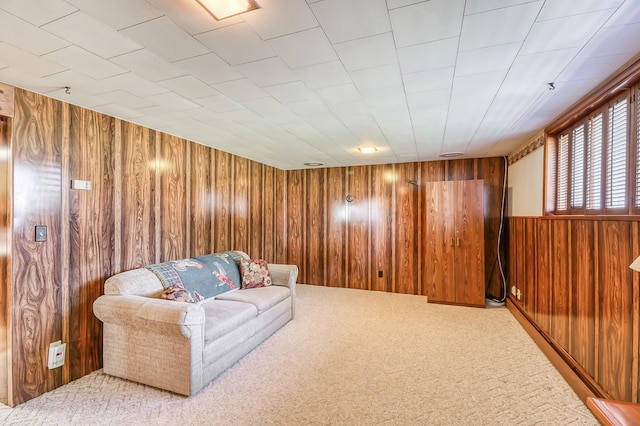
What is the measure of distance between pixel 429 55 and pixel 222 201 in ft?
11.4

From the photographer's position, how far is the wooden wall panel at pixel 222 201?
4.25m

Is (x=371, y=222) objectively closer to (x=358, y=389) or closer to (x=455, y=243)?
(x=455, y=243)

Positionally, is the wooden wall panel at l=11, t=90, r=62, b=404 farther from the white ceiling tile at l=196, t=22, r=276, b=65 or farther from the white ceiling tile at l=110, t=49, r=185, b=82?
the white ceiling tile at l=196, t=22, r=276, b=65

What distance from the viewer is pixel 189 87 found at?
86.4 inches

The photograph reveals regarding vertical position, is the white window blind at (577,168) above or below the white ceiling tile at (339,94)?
below

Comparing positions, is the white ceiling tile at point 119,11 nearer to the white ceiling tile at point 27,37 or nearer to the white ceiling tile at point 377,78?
the white ceiling tile at point 27,37

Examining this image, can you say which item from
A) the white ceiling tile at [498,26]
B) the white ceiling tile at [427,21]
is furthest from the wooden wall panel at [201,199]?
the white ceiling tile at [498,26]

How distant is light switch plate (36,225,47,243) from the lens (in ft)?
7.55

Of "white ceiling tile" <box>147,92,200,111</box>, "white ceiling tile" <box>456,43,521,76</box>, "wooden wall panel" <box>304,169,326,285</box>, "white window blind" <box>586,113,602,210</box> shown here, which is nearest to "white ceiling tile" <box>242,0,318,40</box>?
"white ceiling tile" <box>456,43,521,76</box>

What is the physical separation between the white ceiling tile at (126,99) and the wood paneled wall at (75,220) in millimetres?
439

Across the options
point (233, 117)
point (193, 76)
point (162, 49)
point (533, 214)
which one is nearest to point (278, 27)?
point (162, 49)

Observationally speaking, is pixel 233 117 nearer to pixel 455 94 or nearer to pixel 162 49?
pixel 162 49

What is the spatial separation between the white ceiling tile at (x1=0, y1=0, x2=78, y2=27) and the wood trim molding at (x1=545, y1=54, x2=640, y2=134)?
3096 millimetres

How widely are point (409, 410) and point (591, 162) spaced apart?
2.44m
